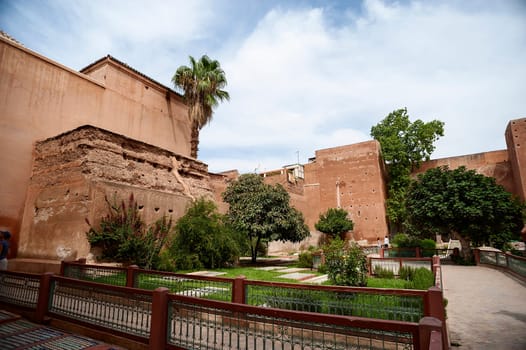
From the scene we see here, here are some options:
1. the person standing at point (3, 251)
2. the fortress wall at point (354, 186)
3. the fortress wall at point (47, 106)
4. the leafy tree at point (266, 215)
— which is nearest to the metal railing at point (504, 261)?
the leafy tree at point (266, 215)

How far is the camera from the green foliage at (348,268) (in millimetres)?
7961

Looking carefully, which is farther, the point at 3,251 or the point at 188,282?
the point at 3,251

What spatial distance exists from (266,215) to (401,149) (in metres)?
22.0

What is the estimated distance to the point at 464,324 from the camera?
20.6 ft

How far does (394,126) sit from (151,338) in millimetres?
32692

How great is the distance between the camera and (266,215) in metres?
15.0

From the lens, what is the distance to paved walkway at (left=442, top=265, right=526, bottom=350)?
5.21m

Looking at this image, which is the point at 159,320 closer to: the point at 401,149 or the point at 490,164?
the point at 401,149

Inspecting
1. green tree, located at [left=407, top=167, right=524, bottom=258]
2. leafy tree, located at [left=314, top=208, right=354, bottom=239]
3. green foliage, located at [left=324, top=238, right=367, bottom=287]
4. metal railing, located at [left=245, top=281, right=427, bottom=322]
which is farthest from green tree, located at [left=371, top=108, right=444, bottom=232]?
metal railing, located at [left=245, top=281, right=427, bottom=322]

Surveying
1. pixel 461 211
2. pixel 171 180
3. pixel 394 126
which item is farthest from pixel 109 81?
pixel 394 126

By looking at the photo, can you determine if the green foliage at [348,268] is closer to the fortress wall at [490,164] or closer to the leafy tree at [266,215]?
the leafy tree at [266,215]

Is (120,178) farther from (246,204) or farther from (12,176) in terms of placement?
(246,204)

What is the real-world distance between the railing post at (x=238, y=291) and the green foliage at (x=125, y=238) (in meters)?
6.39

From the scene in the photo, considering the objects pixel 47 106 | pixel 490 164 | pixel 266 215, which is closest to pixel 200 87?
pixel 47 106
